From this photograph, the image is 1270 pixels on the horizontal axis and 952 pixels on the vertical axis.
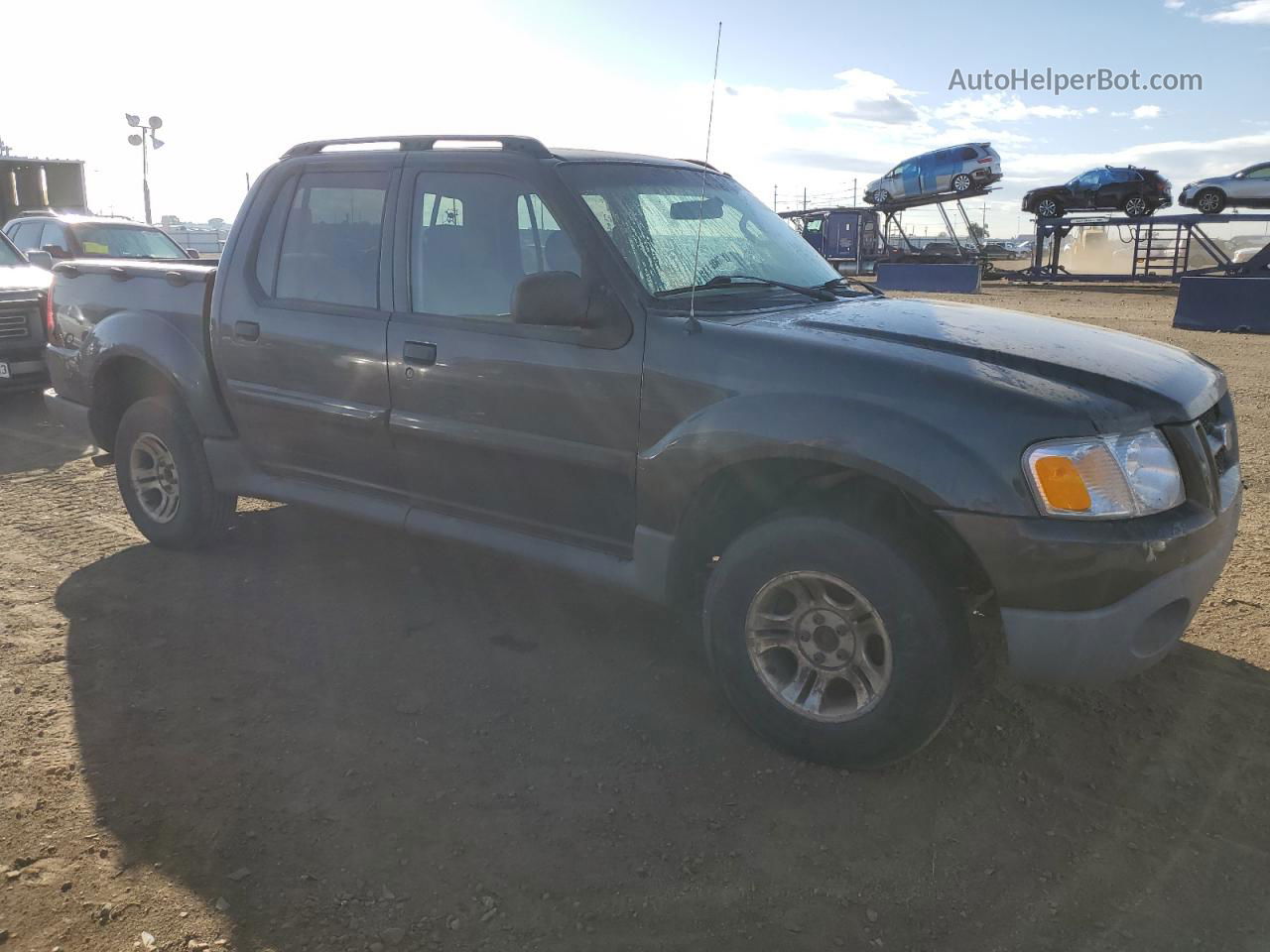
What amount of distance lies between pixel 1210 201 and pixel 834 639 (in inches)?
1125


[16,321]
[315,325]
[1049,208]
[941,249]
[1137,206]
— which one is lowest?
[16,321]

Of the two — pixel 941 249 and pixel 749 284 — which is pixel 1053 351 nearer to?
pixel 749 284

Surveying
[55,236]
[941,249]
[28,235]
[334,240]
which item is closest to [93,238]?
[55,236]

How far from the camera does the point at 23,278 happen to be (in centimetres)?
898

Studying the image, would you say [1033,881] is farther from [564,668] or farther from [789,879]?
[564,668]

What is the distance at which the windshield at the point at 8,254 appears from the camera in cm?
939

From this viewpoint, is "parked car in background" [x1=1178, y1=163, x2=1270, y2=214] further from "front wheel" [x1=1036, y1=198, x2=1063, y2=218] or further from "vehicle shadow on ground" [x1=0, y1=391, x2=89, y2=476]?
"vehicle shadow on ground" [x1=0, y1=391, x2=89, y2=476]

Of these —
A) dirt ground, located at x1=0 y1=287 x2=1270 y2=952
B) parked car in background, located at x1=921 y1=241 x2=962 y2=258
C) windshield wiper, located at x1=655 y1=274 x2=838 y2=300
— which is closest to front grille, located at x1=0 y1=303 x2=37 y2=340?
dirt ground, located at x1=0 y1=287 x2=1270 y2=952

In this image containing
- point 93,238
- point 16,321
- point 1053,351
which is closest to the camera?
point 1053,351

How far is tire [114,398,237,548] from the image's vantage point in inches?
187

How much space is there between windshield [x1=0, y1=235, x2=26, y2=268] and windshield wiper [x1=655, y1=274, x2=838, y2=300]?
8671mm

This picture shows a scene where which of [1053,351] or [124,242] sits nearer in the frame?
[1053,351]

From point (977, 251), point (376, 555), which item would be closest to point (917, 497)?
point (376, 555)

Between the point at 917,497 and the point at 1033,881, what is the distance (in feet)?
3.45
